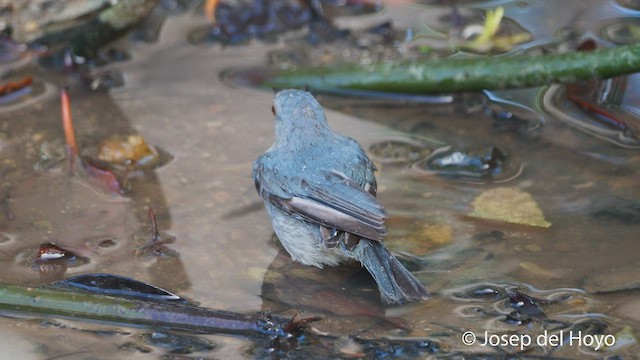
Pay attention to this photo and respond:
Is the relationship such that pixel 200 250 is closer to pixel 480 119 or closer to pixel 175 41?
pixel 480 119

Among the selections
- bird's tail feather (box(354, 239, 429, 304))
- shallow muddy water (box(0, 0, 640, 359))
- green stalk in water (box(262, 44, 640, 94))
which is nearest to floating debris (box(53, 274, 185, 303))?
shallow muddy water (box(0, 0, 640, 359))

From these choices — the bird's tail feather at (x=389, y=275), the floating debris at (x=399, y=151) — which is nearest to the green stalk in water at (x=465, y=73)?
the floating debris at (x=399, y=151)

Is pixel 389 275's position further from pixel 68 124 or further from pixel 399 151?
pixel 68 124

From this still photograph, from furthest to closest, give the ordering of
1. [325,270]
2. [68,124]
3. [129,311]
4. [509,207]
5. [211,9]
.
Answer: [211,9] < [68,124] < [509,207] < [325,270] < [129,311]

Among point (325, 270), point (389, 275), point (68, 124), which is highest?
point (68, 124)

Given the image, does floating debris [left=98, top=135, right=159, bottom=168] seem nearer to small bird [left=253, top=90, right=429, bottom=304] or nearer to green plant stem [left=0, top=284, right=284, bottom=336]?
small bird [left=253, top=90, right=429, bottom=304]

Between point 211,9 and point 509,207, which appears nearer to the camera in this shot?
point 509,207

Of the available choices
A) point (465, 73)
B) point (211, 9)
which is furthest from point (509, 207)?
point (211, 9)
